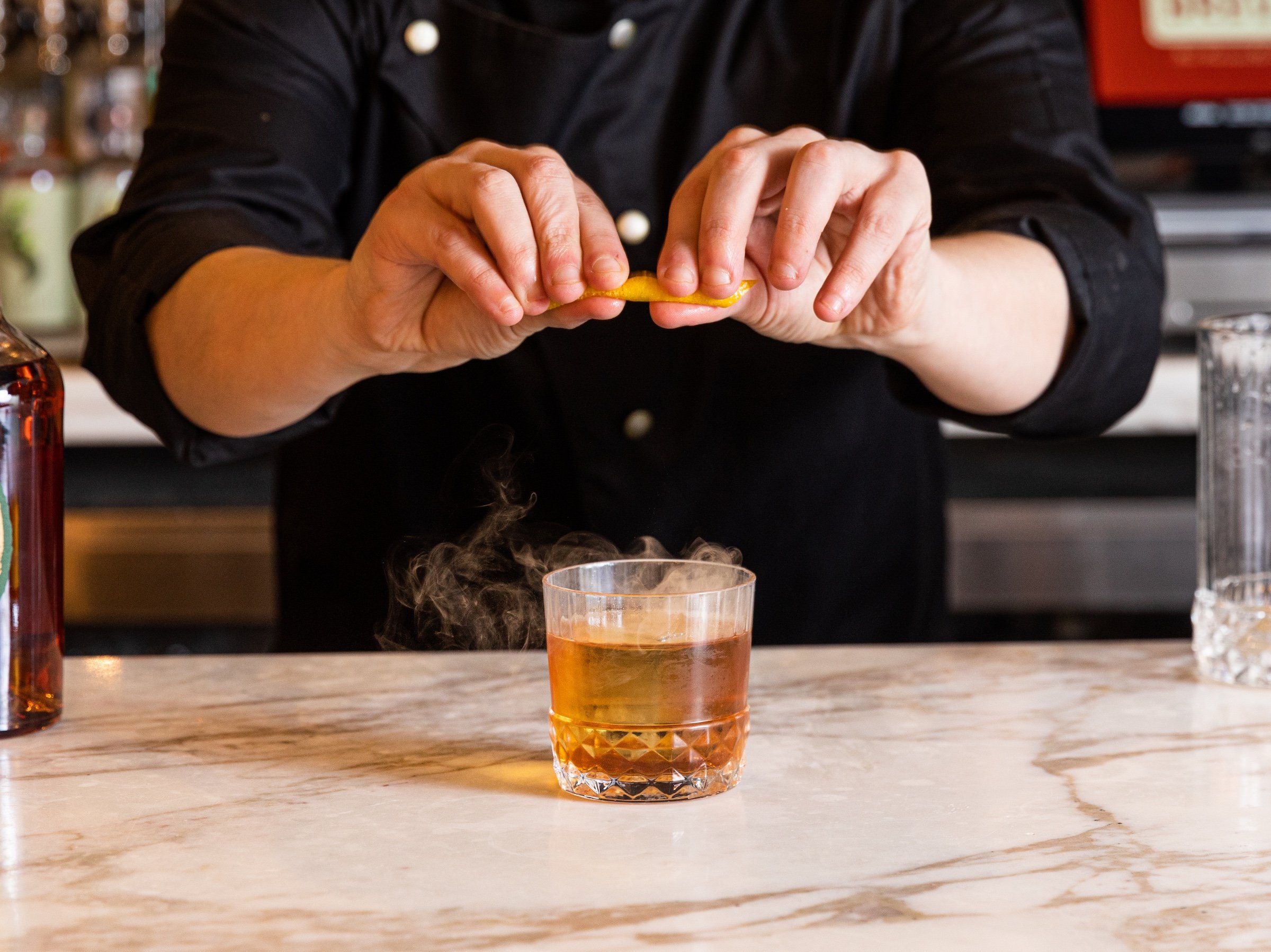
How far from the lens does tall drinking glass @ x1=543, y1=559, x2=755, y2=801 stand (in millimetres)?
726

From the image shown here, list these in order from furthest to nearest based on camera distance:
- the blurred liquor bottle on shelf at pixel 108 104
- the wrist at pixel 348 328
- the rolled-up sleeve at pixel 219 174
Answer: the blurred liquor bottle on shelf at pixel 108 104 < the rolled-up sleeve at pixel 219 174 < the wrist at pixel 348 328

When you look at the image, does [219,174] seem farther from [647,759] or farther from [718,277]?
[647,759]

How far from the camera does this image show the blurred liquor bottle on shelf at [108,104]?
6.73ft

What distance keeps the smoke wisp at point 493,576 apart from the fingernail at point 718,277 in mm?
175

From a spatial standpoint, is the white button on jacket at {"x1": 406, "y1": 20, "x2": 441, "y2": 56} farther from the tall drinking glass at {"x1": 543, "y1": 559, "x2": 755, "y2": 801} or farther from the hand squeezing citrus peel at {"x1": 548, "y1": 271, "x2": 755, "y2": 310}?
the tall drinking glass at {"x1": 543, "y1": 559, "x2": 755, "y2": 801}

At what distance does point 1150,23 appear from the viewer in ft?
7.59

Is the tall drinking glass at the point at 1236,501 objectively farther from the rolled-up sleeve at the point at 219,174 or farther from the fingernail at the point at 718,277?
the rolled-up sleeve at the point at 219,174

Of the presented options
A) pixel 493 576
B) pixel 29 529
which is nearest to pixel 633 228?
pixel 493 576

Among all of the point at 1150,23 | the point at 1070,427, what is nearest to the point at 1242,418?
the point at 1070,427

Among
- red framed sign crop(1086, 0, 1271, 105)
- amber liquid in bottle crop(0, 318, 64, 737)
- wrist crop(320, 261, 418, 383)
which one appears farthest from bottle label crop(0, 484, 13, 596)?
red framed sign crop(1086, 0, 1271, 105)

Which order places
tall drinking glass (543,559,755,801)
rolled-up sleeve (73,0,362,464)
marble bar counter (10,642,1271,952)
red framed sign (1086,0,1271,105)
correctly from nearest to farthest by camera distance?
marble bar counter (10,642,1271,952), tall drinking glass (543,559,755,801), rolled-up sleeve (73,0,362,464), red framed sign (1086,0,1271,105)

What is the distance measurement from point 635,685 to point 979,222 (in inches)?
24.9

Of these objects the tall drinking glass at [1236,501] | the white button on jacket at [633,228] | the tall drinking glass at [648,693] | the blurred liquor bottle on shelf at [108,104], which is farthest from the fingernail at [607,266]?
the blurred liquor bottle on shelf at [108,104]

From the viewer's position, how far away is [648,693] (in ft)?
2.38
